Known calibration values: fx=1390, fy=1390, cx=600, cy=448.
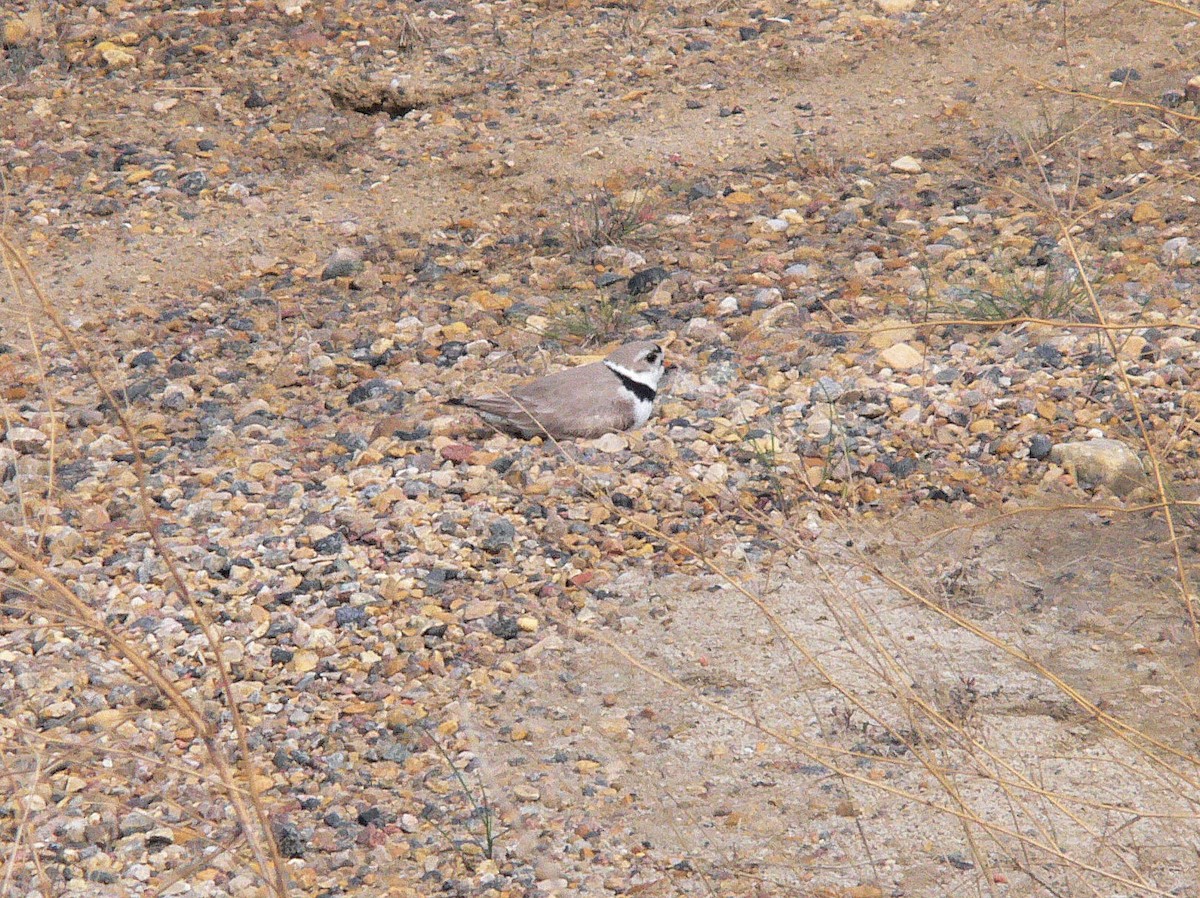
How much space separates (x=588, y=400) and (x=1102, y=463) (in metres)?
1.82

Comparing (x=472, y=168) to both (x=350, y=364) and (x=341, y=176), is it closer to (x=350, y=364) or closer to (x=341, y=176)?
(x=341, y=176)

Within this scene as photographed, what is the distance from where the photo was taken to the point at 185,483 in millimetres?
5039

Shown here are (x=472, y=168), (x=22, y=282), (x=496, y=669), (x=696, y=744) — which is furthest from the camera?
(x=472, y=168)

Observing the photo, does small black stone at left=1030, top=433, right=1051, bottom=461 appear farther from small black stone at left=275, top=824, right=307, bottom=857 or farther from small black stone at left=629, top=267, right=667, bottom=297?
small black stone at left=275, top=824, right=307, bottom=857

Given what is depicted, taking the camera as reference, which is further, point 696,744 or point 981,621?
point 981,621

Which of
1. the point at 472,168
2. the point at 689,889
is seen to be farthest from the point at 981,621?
the point at 472,168

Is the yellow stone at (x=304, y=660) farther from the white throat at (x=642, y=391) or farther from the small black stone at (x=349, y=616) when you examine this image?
the white throat at (x=642, y=391)

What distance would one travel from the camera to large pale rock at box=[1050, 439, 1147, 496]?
4668 mm

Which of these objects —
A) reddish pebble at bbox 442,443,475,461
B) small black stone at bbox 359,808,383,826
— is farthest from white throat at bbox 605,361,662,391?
small black stone at bbox 359,808,383,826

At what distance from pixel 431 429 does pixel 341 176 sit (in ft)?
8.83

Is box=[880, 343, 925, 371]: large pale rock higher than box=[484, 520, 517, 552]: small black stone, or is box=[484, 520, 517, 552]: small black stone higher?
box=[880, 343, 925, 371]: large pale rock

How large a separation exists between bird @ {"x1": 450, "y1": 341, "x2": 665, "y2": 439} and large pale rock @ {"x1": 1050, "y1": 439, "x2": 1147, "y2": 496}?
1498 mm

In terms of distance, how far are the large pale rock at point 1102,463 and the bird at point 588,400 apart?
1.50 meters

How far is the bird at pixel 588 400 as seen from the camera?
515 cm
